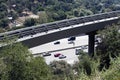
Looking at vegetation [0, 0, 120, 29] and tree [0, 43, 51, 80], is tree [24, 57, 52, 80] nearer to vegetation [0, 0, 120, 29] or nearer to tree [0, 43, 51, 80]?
tree [0, 43, 51, 80]

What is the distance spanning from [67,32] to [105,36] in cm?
397

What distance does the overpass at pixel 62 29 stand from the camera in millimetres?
24969

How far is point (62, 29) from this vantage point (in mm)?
28234

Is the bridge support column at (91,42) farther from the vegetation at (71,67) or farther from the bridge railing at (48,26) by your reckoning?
the vegetation at (71,67)

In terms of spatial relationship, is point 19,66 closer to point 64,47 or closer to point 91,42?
point 91,42

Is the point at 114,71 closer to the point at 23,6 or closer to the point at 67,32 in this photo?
the point at 67,32

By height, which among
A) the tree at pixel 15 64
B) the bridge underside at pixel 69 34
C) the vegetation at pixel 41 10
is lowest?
the vegetation at pixel 41 10

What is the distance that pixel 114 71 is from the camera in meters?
9.61

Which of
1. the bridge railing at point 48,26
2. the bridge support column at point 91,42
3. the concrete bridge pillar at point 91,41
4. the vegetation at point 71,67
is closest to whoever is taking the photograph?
the vegetation at point 71,67

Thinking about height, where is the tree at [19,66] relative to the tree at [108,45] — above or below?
above

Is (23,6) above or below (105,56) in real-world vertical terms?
below

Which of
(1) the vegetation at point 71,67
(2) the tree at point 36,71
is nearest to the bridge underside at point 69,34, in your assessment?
(1) the vegetation at point 71,67

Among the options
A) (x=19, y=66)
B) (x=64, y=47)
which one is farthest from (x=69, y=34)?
(x=64, y=47)

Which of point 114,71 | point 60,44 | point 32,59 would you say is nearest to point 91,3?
point 60,44
